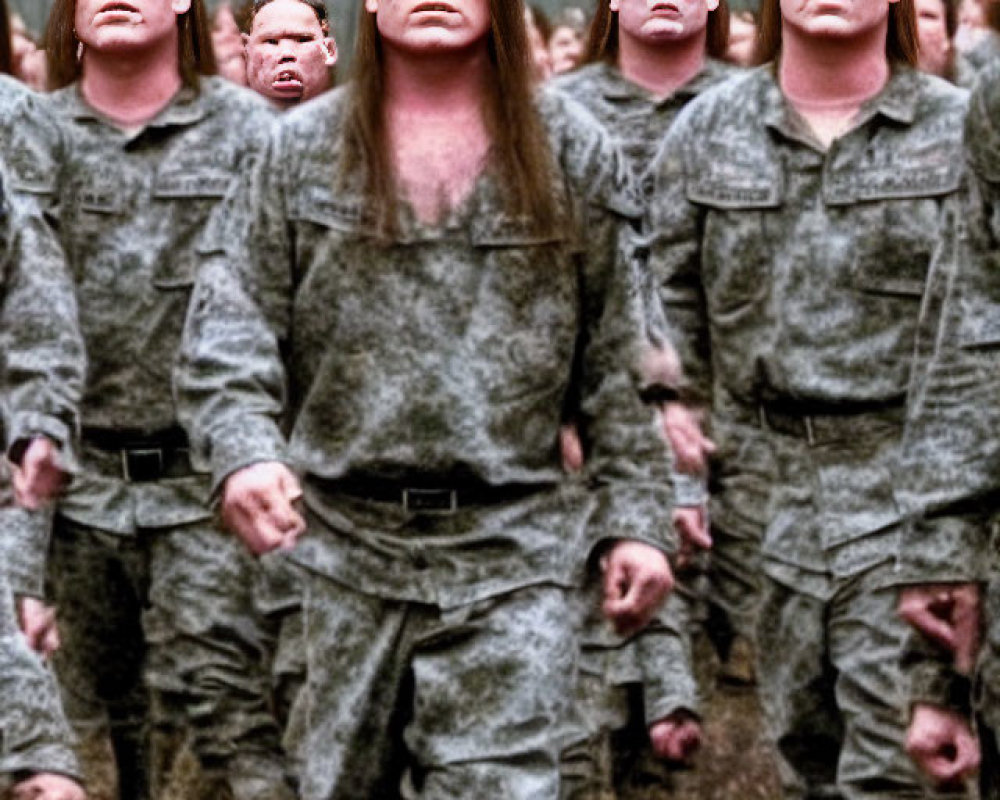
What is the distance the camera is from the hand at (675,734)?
33.7 feet

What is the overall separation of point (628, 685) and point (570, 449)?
3084 mm

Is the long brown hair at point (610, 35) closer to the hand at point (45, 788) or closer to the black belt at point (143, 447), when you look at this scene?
the black belt at point (143, 447)

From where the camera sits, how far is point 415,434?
706 cm

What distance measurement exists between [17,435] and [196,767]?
1.76m

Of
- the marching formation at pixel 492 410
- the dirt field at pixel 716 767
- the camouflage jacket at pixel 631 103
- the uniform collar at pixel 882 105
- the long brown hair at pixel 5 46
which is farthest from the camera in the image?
the camouflage jacket at pixel 631 103

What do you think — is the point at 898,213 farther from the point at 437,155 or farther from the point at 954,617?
the point at 954,617

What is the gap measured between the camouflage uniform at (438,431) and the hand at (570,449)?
6 cm

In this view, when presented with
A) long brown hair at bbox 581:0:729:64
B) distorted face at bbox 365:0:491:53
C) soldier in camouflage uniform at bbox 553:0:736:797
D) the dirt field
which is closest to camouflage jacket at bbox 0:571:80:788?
distorted face at bbox 365:0:491:53

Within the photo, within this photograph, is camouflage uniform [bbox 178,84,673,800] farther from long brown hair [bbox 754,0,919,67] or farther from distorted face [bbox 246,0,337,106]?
distorted face [bbox 246,0,337,106]

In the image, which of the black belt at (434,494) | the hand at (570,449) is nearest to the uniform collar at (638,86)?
the hand at (570,449)

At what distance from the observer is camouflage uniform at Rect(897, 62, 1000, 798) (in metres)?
6.41

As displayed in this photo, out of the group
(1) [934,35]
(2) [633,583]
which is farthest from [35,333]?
(1) [934,35]

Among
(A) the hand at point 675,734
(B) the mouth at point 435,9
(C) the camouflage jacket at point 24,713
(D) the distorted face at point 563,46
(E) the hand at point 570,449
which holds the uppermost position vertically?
(B) the mouth at point 435,9

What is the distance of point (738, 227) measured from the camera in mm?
8641
